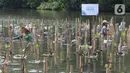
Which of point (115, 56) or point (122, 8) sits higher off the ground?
point (122, 8)

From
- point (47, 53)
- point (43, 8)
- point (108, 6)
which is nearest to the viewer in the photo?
point (47, 53)

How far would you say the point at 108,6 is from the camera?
71.2m

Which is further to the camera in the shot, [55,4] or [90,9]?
[55,4]

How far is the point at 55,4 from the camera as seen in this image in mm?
85125

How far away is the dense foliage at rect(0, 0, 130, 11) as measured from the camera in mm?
70625

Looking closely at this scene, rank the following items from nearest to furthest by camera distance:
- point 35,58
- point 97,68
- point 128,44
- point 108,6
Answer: point 97,68, point 35,58, point 128,44, point 108,6

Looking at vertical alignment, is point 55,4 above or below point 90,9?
above

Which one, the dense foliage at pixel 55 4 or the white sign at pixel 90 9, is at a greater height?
the dense foliage at pixel 55 4

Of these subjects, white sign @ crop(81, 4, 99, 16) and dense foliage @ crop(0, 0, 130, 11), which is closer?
white sign @ crop(81, 4, 99, 16)

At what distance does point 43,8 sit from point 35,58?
68683 millimetres

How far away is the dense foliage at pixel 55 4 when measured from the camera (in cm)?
7062

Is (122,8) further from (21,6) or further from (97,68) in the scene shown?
(21,6)

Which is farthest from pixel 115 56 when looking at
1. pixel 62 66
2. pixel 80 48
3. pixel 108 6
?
pixel 108 6

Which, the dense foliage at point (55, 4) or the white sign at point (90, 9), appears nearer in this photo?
the white sign at point (90, 9)
